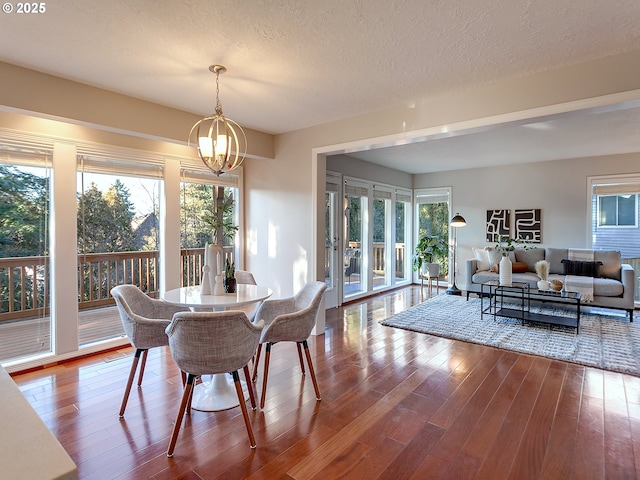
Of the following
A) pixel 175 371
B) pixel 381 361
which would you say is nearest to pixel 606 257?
pixel 381 361

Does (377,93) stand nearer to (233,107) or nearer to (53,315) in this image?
(233,107)

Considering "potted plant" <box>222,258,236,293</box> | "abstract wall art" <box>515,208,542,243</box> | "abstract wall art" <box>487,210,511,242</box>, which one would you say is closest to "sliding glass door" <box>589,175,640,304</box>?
"abstract wall art" <box>515,208,542,243</box>

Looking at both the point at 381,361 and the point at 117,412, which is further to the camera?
the point at 381,361

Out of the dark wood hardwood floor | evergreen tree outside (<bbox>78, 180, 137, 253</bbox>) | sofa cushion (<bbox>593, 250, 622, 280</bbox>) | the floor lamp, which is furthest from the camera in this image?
the floor lamp

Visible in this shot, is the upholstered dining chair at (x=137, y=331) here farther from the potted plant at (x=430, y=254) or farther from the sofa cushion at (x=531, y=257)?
the sofa cushion at (x=531, y=257)

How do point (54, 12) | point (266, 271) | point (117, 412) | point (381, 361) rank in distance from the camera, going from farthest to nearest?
point (266, 271) < point (381, 361) < point (117, 412) < point (54, 12)

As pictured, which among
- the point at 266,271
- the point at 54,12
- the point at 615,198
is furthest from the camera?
the point at 615,198

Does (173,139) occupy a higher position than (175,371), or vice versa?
(173,139)

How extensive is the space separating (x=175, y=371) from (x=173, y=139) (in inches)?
90.7

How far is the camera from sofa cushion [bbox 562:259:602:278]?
17.6 feet

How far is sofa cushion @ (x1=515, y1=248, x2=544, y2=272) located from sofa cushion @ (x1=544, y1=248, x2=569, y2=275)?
12cm

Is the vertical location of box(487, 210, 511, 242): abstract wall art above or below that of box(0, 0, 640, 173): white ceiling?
below

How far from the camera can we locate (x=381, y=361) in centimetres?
343

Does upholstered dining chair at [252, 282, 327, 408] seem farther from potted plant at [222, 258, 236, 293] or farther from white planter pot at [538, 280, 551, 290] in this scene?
white planter pot at [538, 280, 551, 290]
